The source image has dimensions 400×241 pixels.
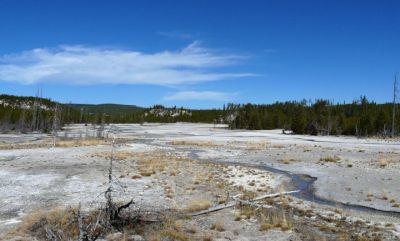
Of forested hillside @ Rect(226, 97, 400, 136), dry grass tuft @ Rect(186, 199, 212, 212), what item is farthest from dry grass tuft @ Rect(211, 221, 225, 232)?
forested hillside @ Rect(226, 97, 400, 136)

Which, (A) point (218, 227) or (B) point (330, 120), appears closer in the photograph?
(A) point (218, 227)

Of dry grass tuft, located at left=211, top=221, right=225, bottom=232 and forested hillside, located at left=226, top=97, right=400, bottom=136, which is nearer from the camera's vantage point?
dry grass tuft, located at left=211, top=221, right=225, bottom=232

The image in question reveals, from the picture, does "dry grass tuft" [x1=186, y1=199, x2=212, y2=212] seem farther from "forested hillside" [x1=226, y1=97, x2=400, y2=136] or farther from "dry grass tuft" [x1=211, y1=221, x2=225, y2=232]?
"forested hillside" [x1=226, y1=97, x2=400, y2=136]

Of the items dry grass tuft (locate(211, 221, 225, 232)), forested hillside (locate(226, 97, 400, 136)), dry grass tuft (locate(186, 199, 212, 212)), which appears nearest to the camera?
dry grass tuft (locate(211, 221, 225, 232))

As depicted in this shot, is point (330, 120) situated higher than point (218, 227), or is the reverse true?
point (330, 120)

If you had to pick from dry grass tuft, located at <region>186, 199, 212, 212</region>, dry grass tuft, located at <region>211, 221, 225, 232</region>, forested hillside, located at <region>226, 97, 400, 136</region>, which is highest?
forested hillside, located at <region>226, 97, 400, 136</region>

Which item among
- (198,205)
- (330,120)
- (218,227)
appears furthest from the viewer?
(330,120)

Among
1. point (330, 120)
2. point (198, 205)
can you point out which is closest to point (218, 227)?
point (198, 205)

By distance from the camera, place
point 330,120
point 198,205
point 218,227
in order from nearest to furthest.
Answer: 1. point 218,227
2. point 198,205
3. point 330,120

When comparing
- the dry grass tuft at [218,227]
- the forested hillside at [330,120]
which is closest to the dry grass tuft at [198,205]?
the dry grass tuft at [218,227]

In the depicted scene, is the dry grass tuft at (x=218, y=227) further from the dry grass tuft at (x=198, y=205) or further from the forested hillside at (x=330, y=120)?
the forested hillside at (x=330, y=120)

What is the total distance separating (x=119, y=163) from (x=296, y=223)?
22.4 m

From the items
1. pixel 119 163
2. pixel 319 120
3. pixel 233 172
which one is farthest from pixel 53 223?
pixel 319 120

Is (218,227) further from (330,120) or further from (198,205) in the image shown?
(330,120)
